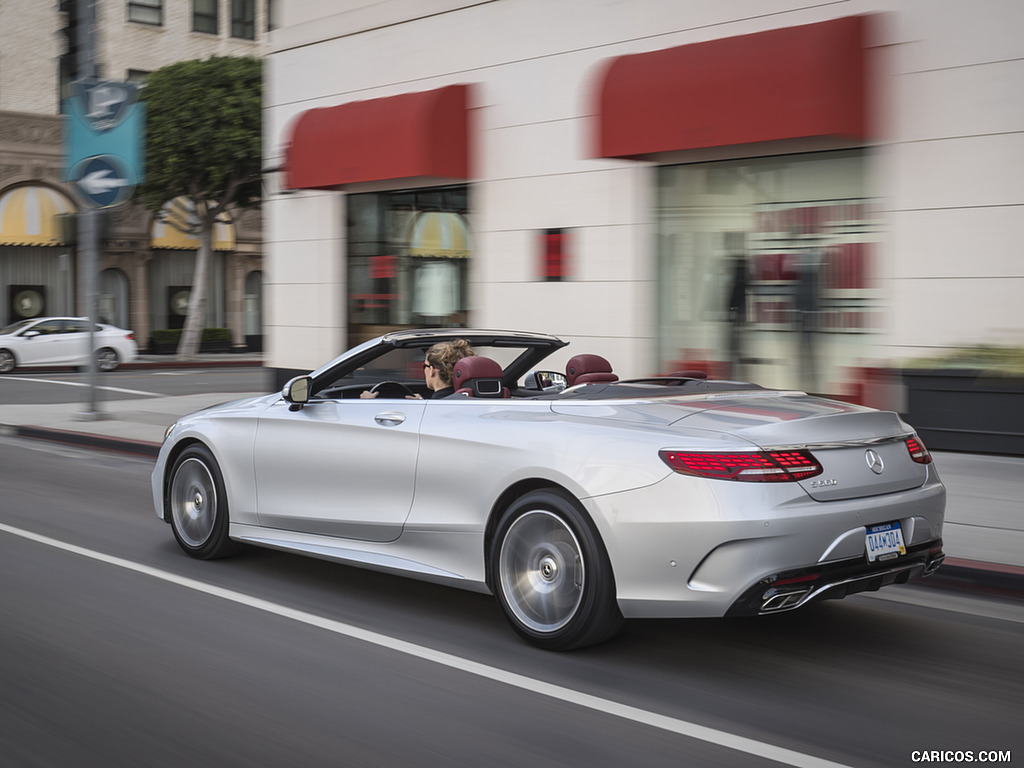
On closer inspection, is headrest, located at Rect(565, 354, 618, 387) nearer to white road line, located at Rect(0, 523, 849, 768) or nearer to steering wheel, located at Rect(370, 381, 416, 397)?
steering wheel, located at Rect(370, 381, 416, 397)

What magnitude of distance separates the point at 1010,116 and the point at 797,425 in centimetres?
704

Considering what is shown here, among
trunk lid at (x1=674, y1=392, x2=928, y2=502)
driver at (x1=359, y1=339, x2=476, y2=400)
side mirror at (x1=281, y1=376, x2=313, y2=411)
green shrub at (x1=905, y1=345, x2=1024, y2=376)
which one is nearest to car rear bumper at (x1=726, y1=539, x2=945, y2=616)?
trunk lid at (x1=674, y1=392, x2=928, y2=502)

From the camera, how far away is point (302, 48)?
58.0 ft

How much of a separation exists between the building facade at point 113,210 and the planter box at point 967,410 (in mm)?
27040

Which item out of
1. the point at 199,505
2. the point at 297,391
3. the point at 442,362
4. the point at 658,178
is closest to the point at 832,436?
the point at 442,362

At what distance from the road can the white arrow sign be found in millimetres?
8779

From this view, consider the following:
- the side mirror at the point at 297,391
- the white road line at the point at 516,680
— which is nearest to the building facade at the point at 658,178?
the side mirror at the point at 297,391

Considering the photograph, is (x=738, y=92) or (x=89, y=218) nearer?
(x=738, y=92)

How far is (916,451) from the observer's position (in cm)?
515

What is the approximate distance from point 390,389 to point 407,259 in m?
10.4

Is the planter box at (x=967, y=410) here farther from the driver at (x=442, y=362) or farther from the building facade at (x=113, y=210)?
the building facade at (x=113, y=210)

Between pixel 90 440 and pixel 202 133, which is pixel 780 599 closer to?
pixel 90 440

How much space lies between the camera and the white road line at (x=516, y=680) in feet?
12.6

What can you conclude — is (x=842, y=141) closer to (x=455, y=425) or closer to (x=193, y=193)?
(x=455, y=425)
